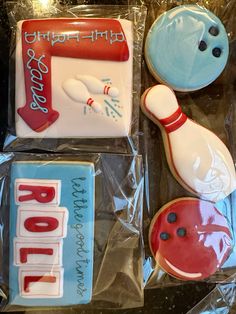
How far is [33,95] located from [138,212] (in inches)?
9.2

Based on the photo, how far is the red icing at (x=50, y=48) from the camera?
0.66m

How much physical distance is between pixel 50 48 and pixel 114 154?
18 cm

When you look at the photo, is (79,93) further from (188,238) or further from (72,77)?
(188,238)

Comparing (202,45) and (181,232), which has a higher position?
(202,45)

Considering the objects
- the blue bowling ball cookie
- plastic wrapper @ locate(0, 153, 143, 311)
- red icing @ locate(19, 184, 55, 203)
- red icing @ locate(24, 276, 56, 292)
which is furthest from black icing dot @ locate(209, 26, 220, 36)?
red icing @ locate(24, 276, 56, 292)

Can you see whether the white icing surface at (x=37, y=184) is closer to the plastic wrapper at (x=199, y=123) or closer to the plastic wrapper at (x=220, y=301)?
the plastic wrapper at (x=199, y=123)

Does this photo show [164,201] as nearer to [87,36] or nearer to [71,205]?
[71,205]

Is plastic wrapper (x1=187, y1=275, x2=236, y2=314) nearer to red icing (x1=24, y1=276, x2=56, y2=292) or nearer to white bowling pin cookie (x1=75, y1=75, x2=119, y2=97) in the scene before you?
red icing (x1=24, y1=276, x2=56, y2=292)

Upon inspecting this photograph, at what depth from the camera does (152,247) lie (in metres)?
0.70

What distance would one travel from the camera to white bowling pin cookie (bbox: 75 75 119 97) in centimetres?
66

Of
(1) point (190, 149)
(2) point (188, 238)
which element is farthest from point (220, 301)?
(1) point (190, 149)

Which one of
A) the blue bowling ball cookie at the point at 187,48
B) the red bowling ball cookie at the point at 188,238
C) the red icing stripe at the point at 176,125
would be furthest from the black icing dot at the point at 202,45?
the red bowling ball cookie at the point at 188,238

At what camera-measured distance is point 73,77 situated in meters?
0.66

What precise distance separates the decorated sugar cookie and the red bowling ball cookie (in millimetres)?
149
